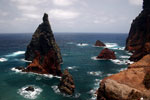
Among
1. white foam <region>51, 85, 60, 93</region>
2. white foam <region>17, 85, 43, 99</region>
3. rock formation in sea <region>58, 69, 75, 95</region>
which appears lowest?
white foam <region>17, 85, 43, 99</region>

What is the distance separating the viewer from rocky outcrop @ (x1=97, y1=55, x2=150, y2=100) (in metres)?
23.2

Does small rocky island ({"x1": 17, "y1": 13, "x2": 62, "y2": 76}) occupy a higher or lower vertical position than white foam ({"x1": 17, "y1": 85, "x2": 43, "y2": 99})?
higher

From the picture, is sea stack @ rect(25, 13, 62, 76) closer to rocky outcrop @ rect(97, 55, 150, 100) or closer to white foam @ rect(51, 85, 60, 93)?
white foam @ rect(51, 85, 60, 93)

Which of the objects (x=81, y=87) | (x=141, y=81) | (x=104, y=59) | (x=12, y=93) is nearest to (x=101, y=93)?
(x=141, y=81)

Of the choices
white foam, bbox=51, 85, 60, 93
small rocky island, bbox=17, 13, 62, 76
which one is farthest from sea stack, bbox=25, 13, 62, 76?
white foam, bbox=51, 85, 60, 93

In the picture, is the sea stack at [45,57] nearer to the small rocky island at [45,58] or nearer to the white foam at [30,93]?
the small rocky island at [45,58]

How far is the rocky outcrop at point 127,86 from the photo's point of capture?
2320 centimetres

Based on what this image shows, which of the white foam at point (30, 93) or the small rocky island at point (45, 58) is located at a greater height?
the small rocky island at point (45, 58)

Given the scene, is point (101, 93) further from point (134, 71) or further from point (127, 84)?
point (134, 71)

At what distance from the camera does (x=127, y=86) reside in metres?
24.8

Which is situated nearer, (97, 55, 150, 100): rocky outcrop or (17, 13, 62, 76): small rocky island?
(97, 55, 150, 100): rocky outcrop

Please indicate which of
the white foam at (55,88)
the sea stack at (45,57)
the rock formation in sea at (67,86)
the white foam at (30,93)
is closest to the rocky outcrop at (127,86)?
the rock formation in sea at (67,86)

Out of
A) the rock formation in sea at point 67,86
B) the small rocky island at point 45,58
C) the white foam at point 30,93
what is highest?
the small rocky island at point 45,58

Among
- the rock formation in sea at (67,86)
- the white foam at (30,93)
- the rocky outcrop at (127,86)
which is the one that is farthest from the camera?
the rock formation in sea at (67,86)
